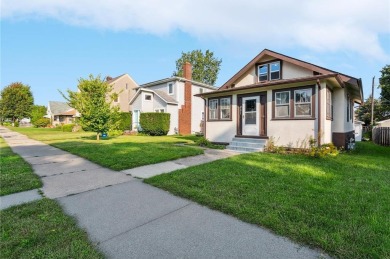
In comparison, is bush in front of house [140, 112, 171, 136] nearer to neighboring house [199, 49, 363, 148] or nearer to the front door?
neighboring house [199, 49, 363, 148]

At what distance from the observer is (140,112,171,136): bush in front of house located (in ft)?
68.6

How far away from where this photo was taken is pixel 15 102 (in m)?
51.1

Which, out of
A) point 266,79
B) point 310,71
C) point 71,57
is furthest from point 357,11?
point 71,57

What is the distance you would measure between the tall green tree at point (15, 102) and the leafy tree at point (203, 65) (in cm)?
4010

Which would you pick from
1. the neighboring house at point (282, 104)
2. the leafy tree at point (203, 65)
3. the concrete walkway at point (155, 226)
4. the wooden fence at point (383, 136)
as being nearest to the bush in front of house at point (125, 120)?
the neighboring house at point (282, 104)

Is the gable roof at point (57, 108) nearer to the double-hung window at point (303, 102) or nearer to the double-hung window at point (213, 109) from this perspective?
the double-hung window at point (213, 109)

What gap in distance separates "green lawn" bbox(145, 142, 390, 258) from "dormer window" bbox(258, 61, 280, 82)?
6.85 metres

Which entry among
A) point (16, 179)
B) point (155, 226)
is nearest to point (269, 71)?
point (155, 226)

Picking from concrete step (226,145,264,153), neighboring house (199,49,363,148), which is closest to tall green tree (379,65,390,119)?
neighboring house (199,49,363,148)

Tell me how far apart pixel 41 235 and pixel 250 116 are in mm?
10520

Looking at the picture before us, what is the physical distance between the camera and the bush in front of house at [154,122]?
20906 millimetres

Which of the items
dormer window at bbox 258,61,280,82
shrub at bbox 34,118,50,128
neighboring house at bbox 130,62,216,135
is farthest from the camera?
shrub at bbox 34,118,50,128

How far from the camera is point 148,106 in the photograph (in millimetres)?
23672

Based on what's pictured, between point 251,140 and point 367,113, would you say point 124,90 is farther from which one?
point 367,113
